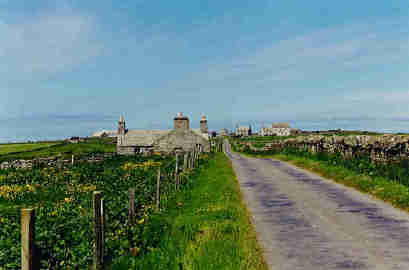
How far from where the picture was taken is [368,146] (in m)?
22.5

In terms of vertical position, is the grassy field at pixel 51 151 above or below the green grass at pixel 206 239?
below

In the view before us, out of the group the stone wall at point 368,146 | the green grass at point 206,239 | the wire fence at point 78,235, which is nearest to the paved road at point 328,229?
the green grass at point 206,239

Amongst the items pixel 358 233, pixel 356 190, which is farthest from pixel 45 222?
pixel 356 190

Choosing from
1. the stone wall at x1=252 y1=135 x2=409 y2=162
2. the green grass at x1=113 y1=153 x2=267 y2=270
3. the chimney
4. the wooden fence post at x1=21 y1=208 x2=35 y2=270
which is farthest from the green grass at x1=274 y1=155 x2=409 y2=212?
the chimney

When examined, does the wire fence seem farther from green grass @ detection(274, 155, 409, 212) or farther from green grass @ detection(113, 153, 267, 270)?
green grass @ detection(274, 155, 409, 212)

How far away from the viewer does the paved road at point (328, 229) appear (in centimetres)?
796

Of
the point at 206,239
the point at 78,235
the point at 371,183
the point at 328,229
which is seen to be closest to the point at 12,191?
the point at 78,235

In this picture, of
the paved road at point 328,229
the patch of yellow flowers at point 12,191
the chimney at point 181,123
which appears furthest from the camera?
the chimney at point 181,123

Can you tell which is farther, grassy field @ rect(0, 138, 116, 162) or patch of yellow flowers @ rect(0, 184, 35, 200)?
grassy field @ rect(0, 138, 116, 162)

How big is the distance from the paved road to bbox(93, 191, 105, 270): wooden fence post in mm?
3190

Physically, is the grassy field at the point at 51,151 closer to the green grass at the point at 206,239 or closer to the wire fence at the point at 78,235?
the green grass at the point at 206,239

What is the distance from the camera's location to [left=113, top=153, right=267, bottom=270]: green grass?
763cm

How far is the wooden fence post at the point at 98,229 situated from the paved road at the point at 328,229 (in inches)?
126

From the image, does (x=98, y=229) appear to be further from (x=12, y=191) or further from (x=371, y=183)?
(x=12, y=191)
